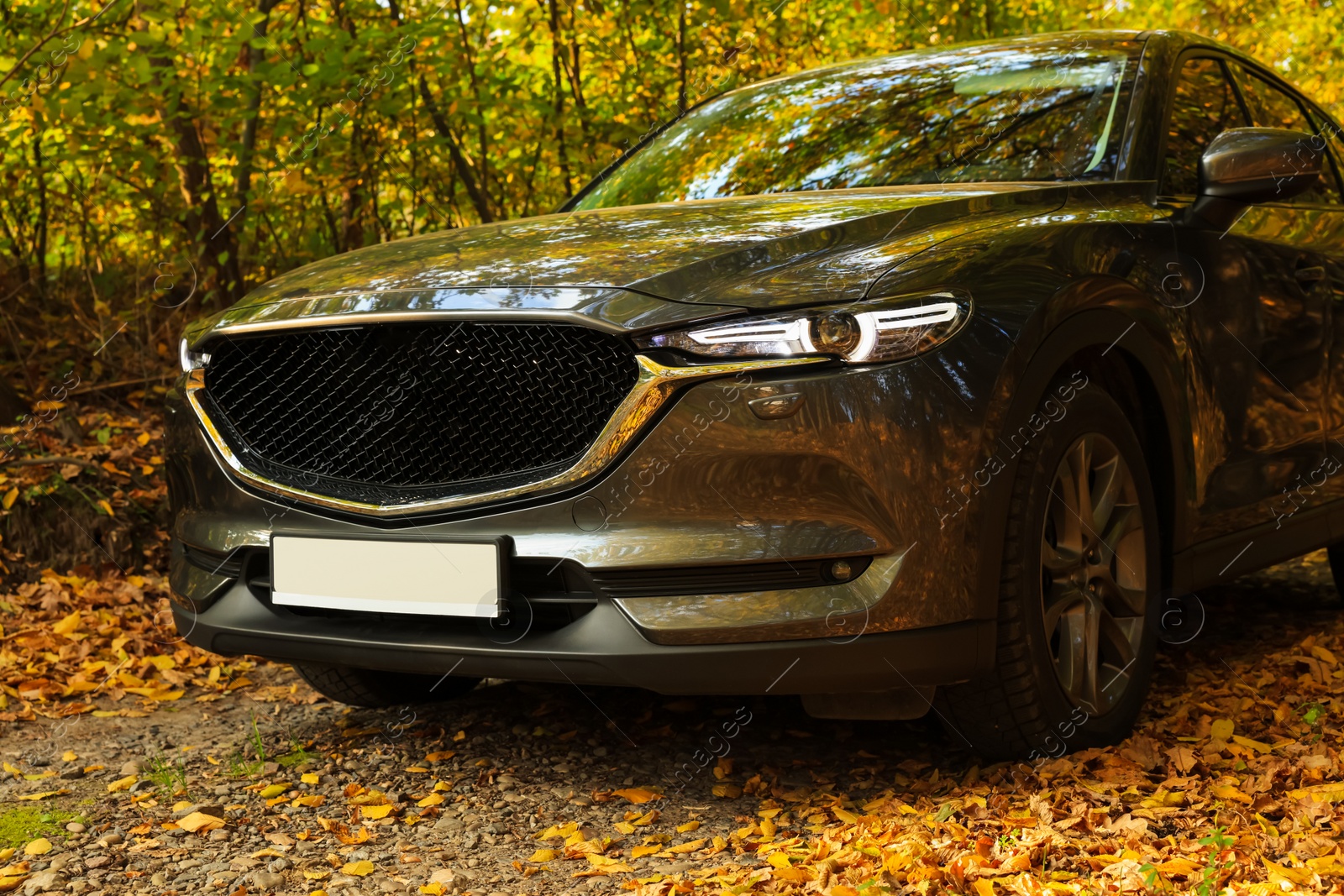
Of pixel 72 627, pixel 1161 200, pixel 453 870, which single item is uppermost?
pixel 1161 200

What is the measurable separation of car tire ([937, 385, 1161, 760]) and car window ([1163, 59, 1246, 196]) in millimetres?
881

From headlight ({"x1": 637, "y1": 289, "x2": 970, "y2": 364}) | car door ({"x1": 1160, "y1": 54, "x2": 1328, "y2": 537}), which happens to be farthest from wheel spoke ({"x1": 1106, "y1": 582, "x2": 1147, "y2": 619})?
headlight ({"x1": 637, "y1": 289, "x2": 970, "y2": 364})

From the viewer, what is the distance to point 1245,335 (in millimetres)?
3336

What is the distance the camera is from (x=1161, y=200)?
3.22 metres

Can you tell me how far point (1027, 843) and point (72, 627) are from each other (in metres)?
3.46

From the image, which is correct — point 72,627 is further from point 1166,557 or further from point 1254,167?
point 1254,167

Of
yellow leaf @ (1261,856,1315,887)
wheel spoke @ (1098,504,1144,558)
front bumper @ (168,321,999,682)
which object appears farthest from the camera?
wheel spoke @ (1098,504,1144,558)

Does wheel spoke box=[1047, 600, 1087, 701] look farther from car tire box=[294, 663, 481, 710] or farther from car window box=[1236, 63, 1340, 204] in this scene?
car window box=[1236, 63, 1340, 204]

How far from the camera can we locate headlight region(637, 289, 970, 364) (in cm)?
231

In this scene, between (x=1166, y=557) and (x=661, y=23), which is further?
(x=661, y=23)

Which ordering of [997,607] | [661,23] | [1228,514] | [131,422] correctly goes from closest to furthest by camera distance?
[997,607] < [1228,514] < [131,422] < [661,23]

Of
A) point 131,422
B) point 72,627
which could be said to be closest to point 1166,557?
point 72,627

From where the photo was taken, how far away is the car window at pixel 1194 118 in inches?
134

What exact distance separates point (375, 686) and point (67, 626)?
1.60 metres
